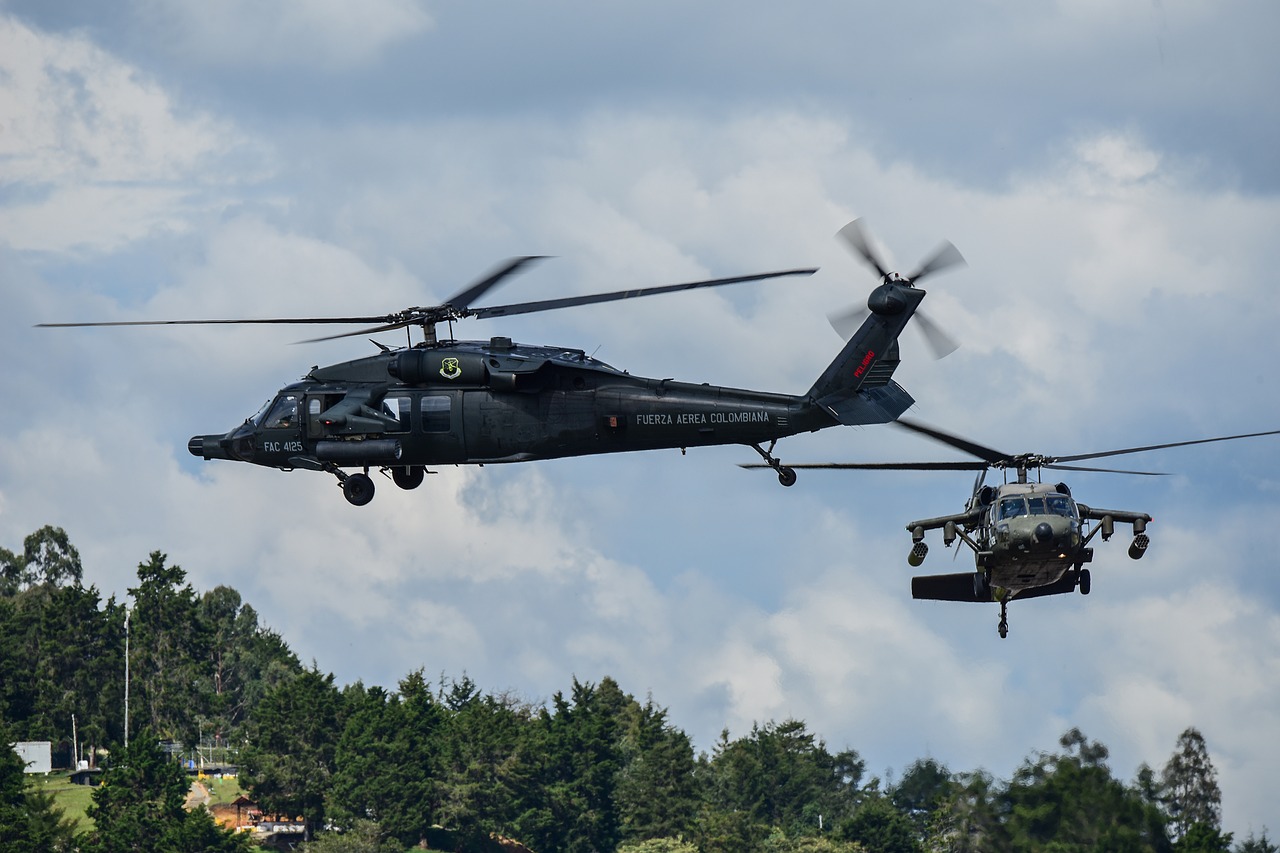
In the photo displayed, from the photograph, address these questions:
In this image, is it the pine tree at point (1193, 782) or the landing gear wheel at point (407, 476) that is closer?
the landing gear wheel at point (407, 476)

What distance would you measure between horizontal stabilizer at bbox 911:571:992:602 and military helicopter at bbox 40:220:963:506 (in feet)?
22.4

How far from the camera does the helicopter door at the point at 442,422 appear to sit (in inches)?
2199

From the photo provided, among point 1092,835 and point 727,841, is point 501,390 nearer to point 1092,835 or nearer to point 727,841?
point 1092,835

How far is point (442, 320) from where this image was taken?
5762cm

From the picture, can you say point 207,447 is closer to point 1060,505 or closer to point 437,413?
point 437,413

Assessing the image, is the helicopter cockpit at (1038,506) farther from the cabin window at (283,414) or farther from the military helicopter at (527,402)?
the cabin window at (283,414)

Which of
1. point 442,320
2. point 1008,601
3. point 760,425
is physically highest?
point 442,320

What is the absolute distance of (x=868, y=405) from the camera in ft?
179

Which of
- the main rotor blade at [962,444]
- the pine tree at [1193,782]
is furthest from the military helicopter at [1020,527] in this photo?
the pine tree at [1193,782]

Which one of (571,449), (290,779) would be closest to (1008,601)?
(571,449)

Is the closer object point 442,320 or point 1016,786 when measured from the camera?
point 442,320

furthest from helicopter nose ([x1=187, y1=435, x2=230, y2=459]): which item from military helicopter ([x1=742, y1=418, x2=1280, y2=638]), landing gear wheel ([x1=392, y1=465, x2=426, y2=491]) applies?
military helicopter ([x1=742, y1=418, x2=1280, y2=638])

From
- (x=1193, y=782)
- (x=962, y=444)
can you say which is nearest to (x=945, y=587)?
(x=962, y=444)

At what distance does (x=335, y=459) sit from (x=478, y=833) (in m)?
146
